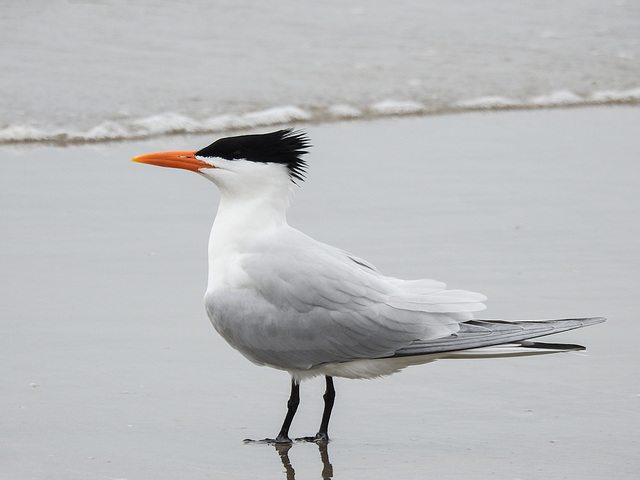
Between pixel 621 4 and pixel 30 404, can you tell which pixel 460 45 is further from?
pixel 30 404

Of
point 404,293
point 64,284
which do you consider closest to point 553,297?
point 404,293

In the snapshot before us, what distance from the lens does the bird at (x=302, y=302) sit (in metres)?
3.91

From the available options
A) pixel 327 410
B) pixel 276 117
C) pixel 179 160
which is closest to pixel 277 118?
pixel 276 117

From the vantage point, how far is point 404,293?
4016 millimetres

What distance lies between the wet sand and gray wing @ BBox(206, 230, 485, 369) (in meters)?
0.36

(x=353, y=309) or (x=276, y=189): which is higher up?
(x=276, y=189)

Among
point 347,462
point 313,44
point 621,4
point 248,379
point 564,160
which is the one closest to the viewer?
point 347,462

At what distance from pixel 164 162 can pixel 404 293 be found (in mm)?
Result: 1004

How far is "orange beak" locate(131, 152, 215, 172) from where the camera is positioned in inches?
161

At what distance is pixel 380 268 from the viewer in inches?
225

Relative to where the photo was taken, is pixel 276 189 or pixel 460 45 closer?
pixel 276 189

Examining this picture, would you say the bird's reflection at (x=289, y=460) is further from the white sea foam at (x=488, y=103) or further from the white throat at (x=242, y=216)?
the white sea foam at (x=488, y=103)

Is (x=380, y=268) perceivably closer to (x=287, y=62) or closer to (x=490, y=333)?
(x=490, y=333)

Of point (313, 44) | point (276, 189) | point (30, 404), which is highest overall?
point (313, 44)
